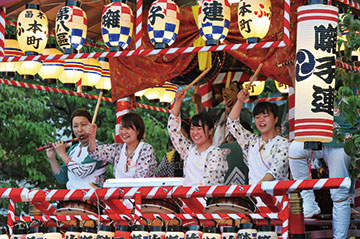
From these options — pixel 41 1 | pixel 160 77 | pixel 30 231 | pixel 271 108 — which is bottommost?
pixel 30 231

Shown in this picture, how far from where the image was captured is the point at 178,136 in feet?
25.7

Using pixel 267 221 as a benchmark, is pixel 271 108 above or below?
above

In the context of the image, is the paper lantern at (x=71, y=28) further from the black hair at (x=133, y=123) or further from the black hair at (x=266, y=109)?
the black hair at (x=266, y=109)

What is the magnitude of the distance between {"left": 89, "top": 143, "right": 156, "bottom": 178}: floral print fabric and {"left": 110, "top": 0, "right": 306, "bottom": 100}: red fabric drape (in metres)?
1.72

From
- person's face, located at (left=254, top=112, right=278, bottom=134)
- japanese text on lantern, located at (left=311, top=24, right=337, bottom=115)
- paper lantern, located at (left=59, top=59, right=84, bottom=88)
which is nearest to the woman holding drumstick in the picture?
person's face, located at (left=254, top=112, right=278, bottom=134)

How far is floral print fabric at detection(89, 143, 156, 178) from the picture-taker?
7746 mm

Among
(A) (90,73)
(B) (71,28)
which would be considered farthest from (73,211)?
(A) (90,73)

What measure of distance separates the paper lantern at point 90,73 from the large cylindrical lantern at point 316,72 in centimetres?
467

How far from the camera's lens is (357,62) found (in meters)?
8.27

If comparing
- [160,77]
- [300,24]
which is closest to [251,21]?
[300,24]

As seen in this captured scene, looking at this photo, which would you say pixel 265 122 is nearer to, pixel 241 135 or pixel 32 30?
pixel 241 135

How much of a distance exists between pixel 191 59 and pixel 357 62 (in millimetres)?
2235

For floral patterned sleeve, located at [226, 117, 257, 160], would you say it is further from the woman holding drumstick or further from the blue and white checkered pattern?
the blue and white checkered pattern

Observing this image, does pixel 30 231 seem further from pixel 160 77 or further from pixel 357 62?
pixel 357 62
